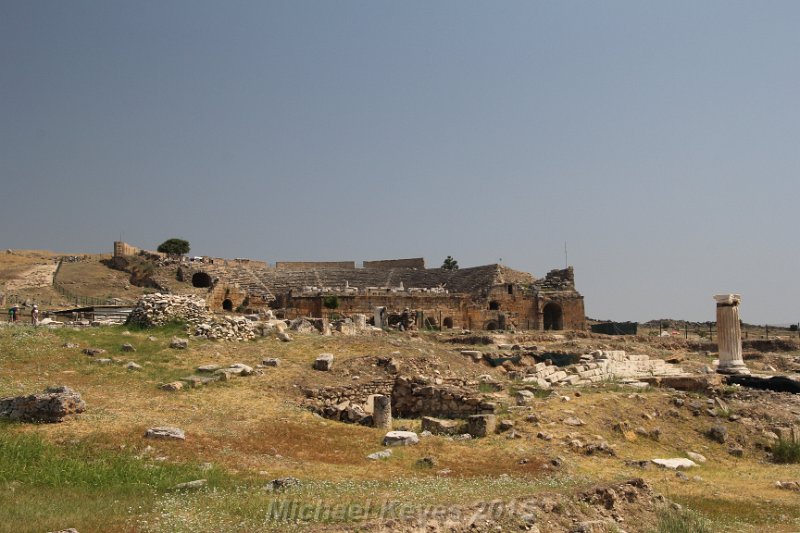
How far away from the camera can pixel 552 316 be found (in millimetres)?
45781

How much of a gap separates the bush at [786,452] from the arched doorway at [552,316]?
104ft

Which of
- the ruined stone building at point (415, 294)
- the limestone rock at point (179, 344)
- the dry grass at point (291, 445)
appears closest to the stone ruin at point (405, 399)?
the dry grass at point (291, 445)

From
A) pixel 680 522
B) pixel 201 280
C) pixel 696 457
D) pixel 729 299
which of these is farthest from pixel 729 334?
pixel 201 280

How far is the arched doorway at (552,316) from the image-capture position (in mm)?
44841

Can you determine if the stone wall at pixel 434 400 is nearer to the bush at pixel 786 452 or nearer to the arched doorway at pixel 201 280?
the bush at pixel 786 452

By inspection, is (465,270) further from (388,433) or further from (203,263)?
(388,433)

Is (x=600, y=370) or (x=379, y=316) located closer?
(x=600, y=370)

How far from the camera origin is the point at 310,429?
1148 centimetres

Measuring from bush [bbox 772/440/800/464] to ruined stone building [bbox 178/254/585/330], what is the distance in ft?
83.0

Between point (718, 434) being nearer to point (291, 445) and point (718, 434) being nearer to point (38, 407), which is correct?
point (291, 445)

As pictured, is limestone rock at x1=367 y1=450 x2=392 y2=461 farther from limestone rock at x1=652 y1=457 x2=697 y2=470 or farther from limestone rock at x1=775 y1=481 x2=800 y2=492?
limestone rock at x1=775 y1=481 x2=800 y2=492

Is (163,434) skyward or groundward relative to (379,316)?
groundward

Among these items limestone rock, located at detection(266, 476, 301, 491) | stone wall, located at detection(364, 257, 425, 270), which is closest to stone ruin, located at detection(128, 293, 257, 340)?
limestone rock, located at detection(266, 476, 301, 491)

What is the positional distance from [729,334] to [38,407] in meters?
20.8
